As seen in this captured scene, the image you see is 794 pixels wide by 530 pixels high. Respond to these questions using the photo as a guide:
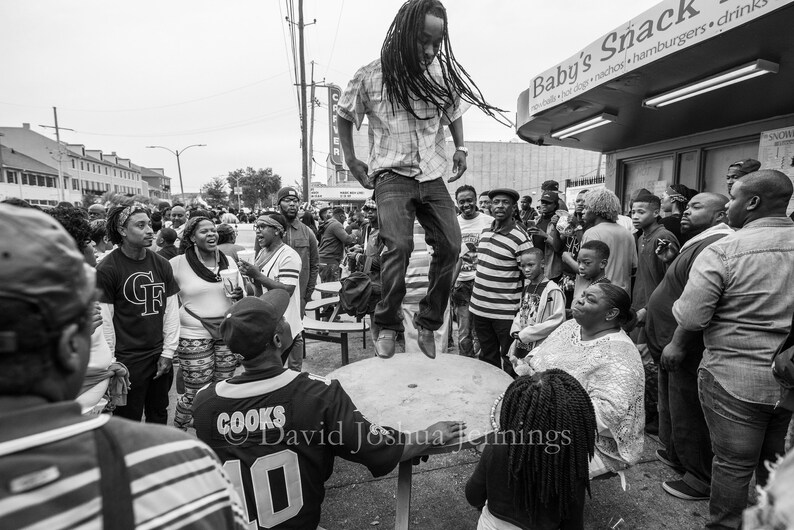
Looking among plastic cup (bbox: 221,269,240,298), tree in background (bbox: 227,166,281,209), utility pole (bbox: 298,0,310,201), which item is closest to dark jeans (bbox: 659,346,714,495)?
plastic cup (bbox: 221,269,240,298)

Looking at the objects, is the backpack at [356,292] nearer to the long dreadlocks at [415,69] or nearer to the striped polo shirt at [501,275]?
the striped polo shirt at [501,275]

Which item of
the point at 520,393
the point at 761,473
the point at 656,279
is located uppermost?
the point at 656,279

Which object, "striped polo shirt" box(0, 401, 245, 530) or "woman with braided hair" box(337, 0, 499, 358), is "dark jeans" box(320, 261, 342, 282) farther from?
"striped polo shirt" box(0, 401, 245, 530)

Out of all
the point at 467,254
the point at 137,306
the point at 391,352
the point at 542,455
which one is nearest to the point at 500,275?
the point at 467,254

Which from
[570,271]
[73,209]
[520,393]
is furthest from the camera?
[570,271]

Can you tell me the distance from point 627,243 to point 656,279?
449 mm

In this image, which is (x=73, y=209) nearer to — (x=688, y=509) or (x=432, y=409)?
(x=432, y=409)

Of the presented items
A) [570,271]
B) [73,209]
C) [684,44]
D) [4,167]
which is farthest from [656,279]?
[4,167]

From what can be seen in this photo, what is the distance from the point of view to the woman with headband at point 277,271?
4.11m

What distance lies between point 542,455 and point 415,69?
2149 millimetres

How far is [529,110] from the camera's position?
6.76 m

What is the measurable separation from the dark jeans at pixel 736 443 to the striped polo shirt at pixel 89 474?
9.08 ft

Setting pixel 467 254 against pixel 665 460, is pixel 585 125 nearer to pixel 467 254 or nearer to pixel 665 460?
pixel 467 254

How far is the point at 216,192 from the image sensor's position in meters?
60.3
